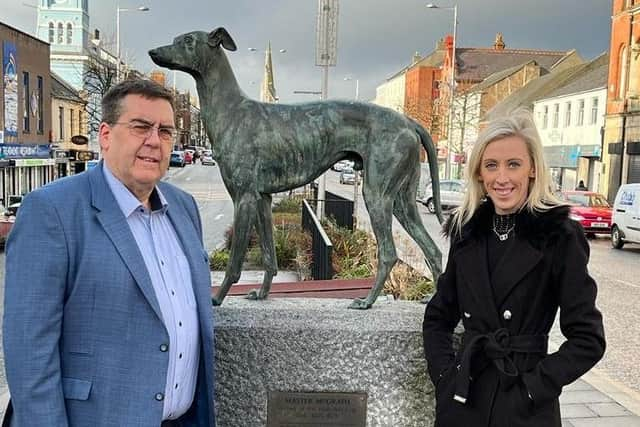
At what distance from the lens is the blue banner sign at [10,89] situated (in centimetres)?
2745

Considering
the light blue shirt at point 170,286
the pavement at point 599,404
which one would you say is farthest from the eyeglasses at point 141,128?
the pavement at point 599,404

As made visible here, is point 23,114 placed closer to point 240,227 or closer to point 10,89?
point 10,89

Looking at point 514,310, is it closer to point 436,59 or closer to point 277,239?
point 277,239

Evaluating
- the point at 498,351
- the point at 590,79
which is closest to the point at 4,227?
the point at 498,351

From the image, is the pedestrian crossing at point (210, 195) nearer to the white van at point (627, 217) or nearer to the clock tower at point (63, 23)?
the white van at point (627, 217)

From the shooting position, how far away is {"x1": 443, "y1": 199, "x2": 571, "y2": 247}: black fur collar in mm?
2432

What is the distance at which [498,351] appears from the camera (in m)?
2.41

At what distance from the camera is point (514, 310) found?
2424 millimetres

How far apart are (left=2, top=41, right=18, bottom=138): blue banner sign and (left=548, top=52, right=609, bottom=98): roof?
28.7 meters

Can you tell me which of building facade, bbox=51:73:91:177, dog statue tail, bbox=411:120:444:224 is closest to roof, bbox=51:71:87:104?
building facade, bbox=51:73:91:177

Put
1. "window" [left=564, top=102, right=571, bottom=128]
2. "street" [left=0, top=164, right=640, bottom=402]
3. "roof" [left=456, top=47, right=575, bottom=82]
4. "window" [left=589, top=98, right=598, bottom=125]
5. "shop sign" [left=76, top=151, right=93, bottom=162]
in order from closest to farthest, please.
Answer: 1. "street" [left=0, top=164, right=640, bottom=402]
2. "window" [left=589, top=98, right=598, bottom=125]
3. "window" [left=564, top=102, right=571, bottom=128]
4. "shop sign" [left=76, top=151, right=93, bottom=162]
5. "roof" [left=456, top=47, right=575, bottom=82]

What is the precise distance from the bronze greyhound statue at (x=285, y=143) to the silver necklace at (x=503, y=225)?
1217 millimetres

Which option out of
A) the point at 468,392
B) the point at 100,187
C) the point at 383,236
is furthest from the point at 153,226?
the point at 383,236

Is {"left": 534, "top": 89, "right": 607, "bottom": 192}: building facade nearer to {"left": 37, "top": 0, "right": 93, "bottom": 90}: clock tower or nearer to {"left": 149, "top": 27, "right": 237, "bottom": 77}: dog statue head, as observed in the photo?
{"left": 149, "top": 27, "right": 237, "bottom": 77}: dog statue head
